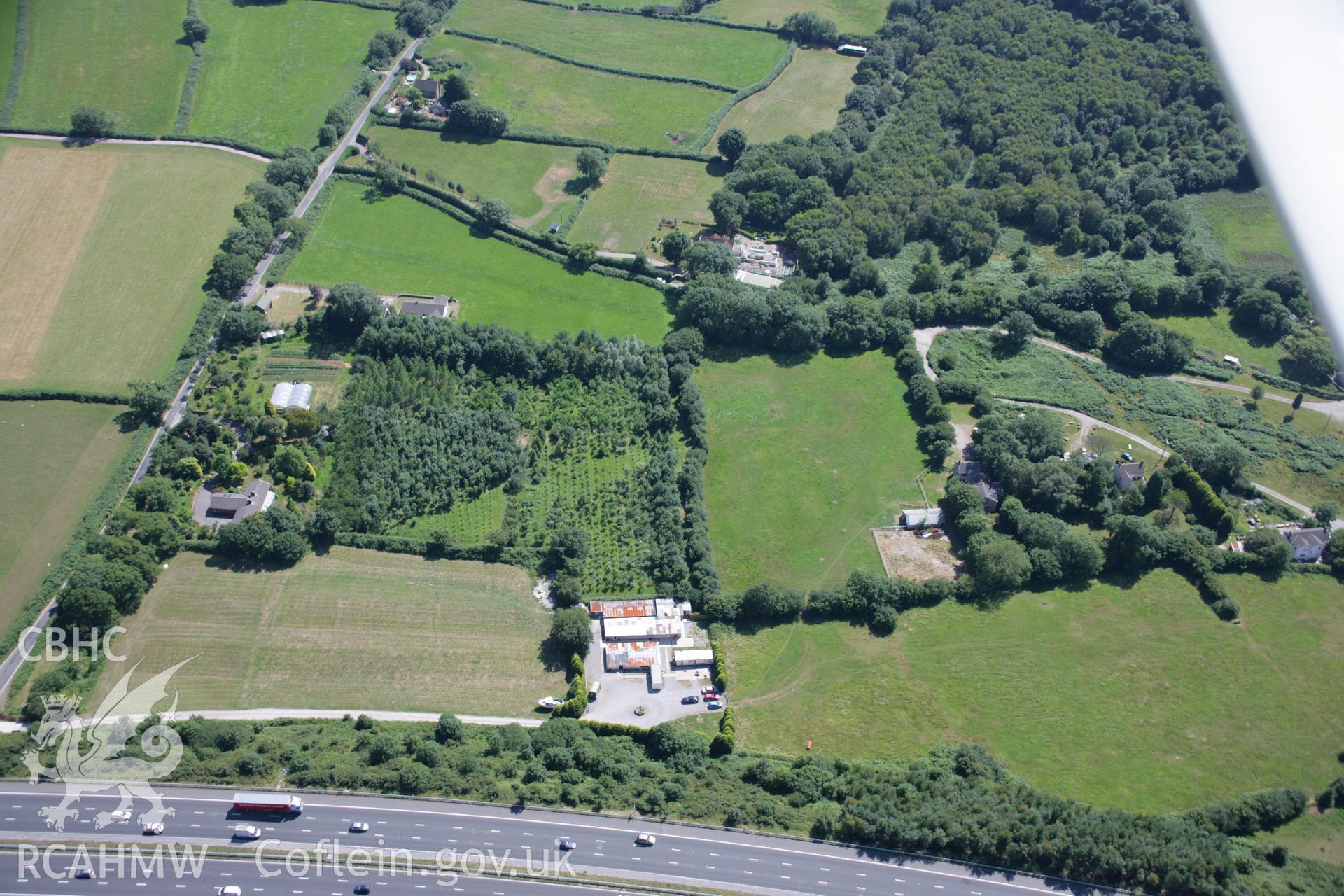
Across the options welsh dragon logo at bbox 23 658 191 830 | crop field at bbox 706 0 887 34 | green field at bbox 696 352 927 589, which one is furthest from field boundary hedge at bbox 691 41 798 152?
welsh dragon logo at bbox 23 658 191 830

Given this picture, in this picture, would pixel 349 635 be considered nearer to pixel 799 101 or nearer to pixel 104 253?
pixel 104 253

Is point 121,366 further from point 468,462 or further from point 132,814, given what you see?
point 132,814

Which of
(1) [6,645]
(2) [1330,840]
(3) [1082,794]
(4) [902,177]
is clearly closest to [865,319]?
(4) [902,177]

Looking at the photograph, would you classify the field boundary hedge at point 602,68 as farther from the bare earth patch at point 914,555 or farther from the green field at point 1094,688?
the green field at point 1094,688

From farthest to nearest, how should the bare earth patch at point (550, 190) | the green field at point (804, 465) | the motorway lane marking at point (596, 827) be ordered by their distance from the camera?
1. the bare earth patch at point (550, 190)
2. the green field at point (804, 465)
3. the motorway lane marking at point (596, 827)

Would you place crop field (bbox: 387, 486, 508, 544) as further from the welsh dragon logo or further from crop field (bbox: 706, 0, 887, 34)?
crop field (bbox: 706, 0, 887, 34)

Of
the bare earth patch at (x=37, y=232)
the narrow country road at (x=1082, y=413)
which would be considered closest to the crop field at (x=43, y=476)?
the bare earth patch at (x=37, y=232)
